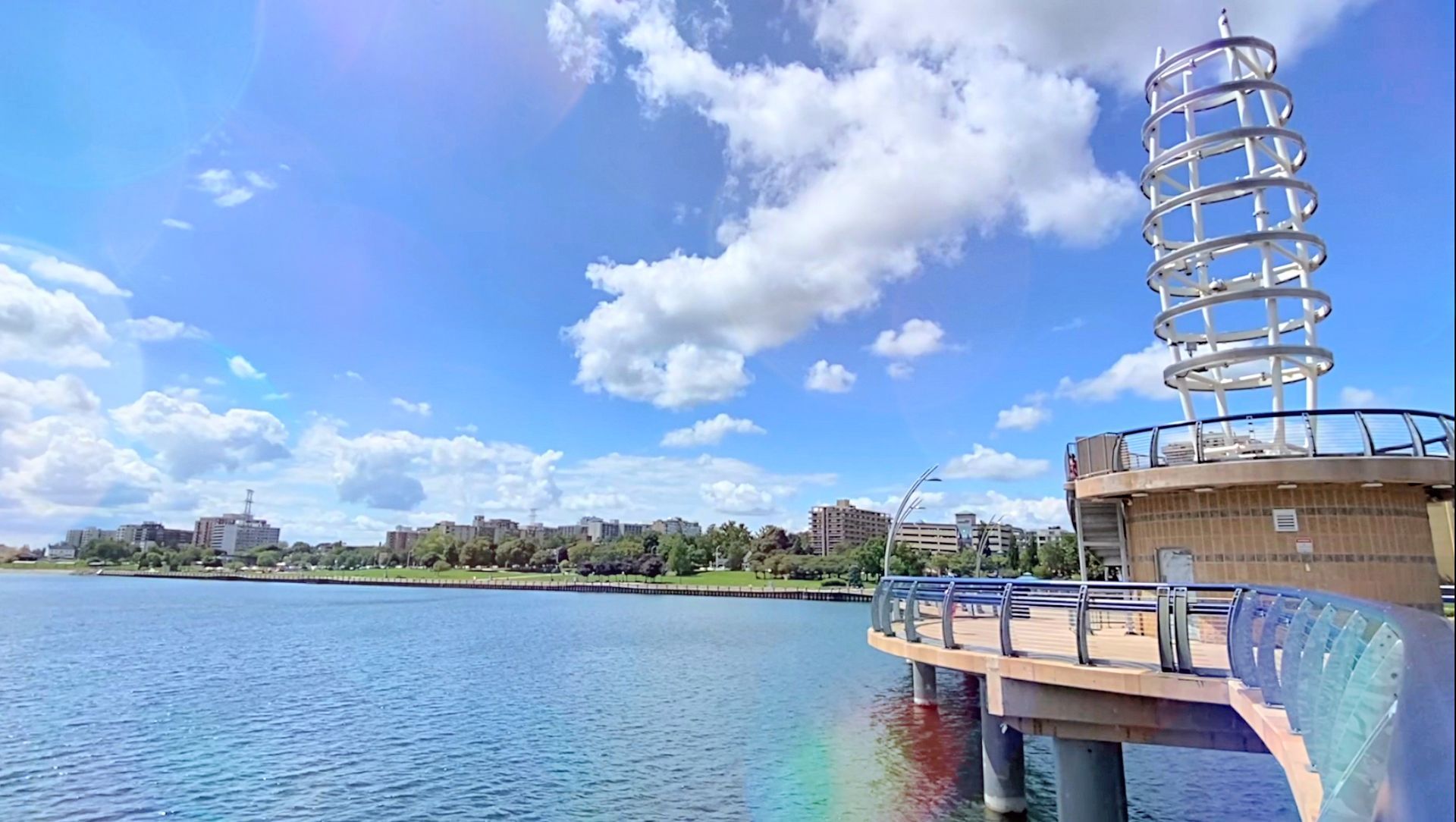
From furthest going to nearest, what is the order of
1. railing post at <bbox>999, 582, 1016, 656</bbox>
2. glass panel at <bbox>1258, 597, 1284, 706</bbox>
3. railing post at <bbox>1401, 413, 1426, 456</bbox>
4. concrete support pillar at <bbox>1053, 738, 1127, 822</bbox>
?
1. railing post at <bbox>1401, 413, 1426, 456</bbox>
2. railing post at <bbox>999, 582, 1016, 656</bbox>
3. concrete support pillar at <bbox>1053, 738, 1127, 822</bbox>
4. glass panel at <bbox>1258, 597, 1284, 706</bbox>

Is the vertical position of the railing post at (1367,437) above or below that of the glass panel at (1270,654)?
above

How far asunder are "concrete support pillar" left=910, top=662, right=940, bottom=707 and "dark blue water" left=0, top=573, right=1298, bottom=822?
2.28 ft

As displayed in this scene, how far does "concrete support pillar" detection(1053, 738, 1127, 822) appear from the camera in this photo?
1116cm

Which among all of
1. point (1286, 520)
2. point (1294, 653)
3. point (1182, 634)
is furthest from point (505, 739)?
point (1294, 653)

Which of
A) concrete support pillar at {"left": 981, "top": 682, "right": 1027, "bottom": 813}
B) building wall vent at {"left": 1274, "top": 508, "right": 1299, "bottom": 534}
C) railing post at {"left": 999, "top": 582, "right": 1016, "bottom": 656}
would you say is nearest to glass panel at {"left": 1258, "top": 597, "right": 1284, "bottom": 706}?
railing post at {"left": 999, "top": 582, "right": 1016, "bottom": 656}

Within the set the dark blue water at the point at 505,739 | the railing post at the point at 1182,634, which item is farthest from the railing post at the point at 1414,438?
the railing post at the point at 1182,634

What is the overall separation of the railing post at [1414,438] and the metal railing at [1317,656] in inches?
238

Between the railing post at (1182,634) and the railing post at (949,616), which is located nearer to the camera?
the railing post at (1182,634)

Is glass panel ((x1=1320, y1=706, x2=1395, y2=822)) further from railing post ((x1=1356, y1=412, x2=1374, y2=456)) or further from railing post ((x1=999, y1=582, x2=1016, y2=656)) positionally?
railing post ((x1=1356, y1=412, x2=1374, y2=456))

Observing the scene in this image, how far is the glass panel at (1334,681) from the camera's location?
13.3 ft

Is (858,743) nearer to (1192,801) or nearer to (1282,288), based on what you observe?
(1192,801)

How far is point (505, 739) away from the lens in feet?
78.2

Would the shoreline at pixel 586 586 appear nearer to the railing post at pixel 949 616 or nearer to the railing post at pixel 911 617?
the railing post at pixel 911 617

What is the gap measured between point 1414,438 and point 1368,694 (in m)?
15.2
